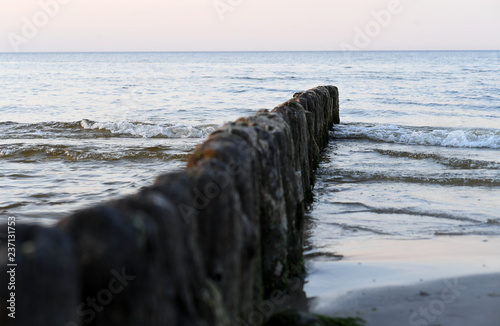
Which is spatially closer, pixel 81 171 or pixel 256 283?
pixel 256 283

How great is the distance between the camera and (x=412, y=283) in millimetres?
4258

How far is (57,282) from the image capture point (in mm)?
1646

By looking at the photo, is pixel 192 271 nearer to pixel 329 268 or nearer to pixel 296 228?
pixel 296 228

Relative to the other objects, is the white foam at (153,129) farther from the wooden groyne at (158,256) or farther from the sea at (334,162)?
the wooden groyne at (158,256)

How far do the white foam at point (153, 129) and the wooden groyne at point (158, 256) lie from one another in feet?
42.5

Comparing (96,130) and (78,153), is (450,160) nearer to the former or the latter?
(78,153)

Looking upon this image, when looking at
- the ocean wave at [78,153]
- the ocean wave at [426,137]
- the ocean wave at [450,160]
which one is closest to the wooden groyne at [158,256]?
the ocean wave at [450,160]

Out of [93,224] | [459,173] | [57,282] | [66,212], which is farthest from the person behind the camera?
[459,173]

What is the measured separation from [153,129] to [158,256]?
14.8 m

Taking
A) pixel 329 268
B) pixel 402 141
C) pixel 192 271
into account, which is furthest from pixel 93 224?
pixel 402 141

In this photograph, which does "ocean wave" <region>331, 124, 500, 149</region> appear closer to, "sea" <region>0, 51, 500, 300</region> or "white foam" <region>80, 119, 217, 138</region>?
"sea" <region>0, 51, 500, 300</region>

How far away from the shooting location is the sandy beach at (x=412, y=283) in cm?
372

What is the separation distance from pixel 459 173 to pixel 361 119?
10513 mm

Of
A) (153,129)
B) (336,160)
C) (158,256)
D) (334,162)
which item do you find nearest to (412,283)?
(158,256)
